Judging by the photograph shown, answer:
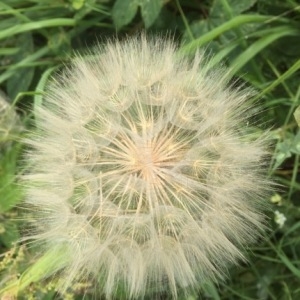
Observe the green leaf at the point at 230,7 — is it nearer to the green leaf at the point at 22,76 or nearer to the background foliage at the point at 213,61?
the background foliage at the point at 213,61

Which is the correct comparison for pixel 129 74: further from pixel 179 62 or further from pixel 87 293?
pixel 87 293

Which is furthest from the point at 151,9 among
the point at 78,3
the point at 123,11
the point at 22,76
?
the point at 22,76

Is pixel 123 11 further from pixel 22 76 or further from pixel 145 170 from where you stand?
pixel 145 170

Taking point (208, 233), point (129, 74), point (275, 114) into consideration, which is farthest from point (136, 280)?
point (275, 114)

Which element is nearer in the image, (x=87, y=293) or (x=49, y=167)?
(x=49, y=167)

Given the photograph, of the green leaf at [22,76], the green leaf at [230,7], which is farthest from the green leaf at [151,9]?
the green leaf at [22,76]

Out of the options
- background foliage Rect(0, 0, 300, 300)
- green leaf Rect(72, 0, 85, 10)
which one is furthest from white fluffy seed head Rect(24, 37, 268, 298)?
green leaf Rect(72, 0, 85, 10)
